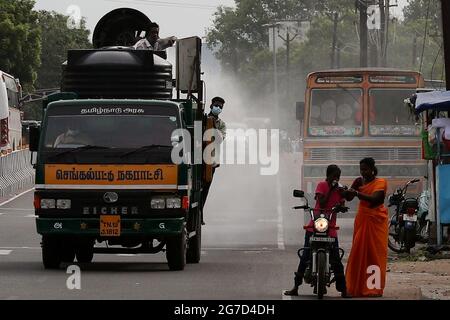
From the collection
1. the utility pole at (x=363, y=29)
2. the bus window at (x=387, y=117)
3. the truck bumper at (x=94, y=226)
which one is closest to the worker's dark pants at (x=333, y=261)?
the truck bumper at (x=94, y=226)

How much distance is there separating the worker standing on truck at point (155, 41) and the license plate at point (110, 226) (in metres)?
4.33

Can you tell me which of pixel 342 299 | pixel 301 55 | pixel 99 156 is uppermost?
pixel 301 55

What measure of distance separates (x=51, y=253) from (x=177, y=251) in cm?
167

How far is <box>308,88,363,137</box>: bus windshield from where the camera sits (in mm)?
30203

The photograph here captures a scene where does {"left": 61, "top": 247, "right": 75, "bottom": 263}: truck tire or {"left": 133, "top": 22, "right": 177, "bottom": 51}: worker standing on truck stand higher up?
{"left": 133, "top": 22, "right": 177, "bottom": 51}: worker standing on truck

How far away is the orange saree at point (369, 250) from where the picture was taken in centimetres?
1675

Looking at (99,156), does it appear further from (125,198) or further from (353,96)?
(353,96)

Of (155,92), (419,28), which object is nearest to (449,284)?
(155,92)

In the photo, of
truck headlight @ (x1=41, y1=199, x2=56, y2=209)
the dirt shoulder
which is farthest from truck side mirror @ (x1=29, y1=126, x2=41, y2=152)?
the dirt shoulder

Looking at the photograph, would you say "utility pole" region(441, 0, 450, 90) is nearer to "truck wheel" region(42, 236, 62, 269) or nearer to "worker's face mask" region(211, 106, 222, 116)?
"worker's face mask" region(211, 106, 222, 116)

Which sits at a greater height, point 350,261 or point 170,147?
point 170,147

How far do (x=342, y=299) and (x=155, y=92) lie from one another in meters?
5.77

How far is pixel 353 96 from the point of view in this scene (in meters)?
30.3

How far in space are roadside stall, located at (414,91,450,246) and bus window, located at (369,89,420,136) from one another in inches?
254
